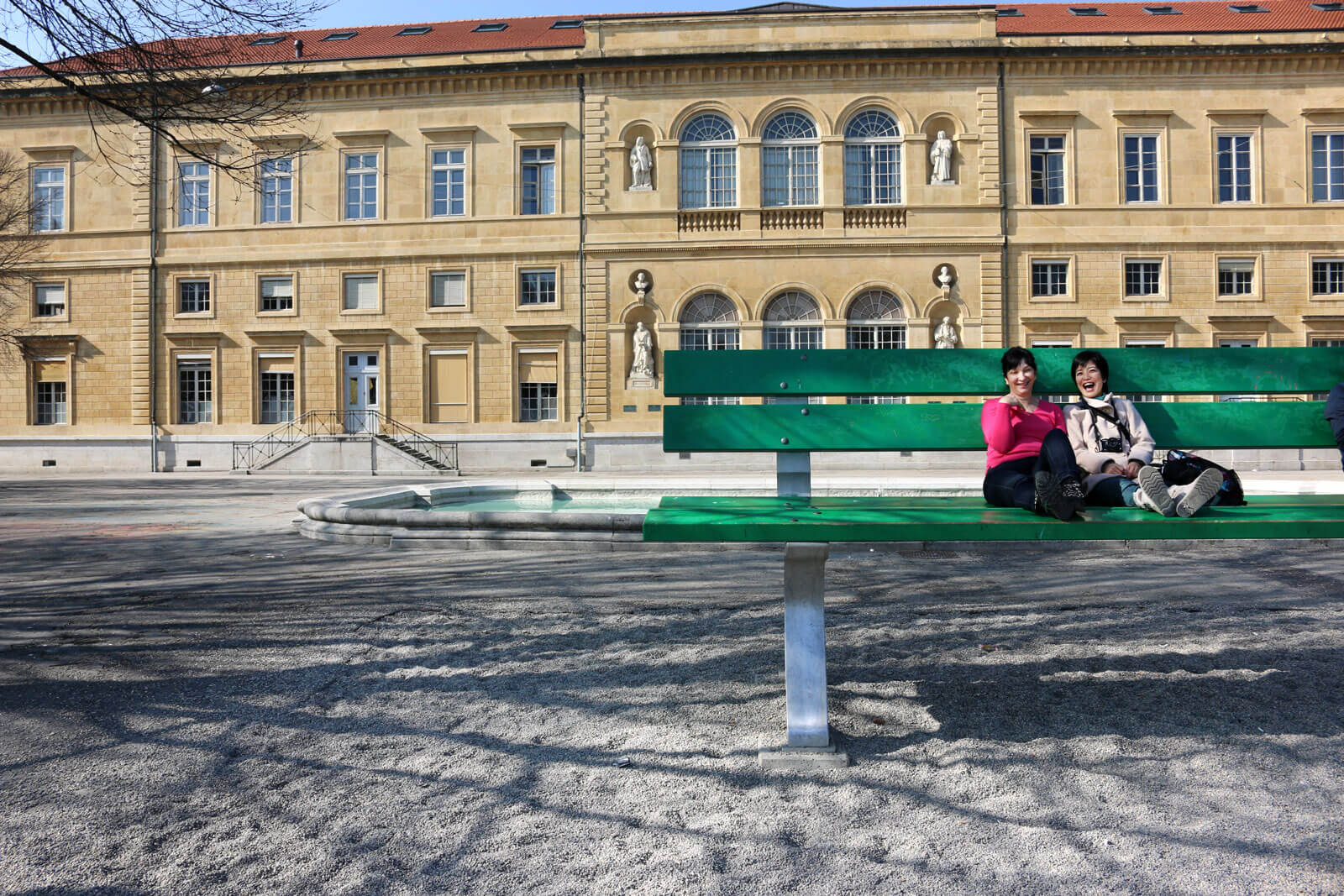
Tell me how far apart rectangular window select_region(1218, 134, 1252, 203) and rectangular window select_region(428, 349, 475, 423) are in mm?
24389

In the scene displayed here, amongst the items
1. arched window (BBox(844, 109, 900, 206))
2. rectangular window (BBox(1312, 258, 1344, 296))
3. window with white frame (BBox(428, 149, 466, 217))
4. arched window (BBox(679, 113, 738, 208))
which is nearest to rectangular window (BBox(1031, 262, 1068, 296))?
arched window (BBox(844, 109, 900, 206))

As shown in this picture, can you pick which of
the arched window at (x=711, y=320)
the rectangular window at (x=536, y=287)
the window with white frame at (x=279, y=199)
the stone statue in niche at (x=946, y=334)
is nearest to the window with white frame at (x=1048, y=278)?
the stone statue in niche at (x=946, y=334)

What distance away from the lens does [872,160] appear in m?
28.5

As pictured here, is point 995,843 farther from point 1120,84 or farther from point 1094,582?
point 1120,84

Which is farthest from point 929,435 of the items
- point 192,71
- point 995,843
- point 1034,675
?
point 192,71

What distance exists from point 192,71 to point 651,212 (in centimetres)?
2101

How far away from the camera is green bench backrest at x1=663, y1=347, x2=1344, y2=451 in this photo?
13.8 feet

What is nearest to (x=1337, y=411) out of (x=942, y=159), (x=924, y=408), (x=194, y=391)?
(x=924, y=408)

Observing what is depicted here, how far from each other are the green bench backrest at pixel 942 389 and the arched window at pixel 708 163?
25.3 m

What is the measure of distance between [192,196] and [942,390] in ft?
108

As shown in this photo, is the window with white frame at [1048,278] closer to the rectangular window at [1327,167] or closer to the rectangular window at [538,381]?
the rectangular window at [1327,167]

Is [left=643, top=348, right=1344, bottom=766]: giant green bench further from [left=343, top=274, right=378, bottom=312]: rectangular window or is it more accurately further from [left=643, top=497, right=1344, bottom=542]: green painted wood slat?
[left=343, top=274, right=378, bottom=312]: rectangular window

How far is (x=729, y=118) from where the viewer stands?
28734 millimetres

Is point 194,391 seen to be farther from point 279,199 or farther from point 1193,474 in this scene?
point 1193,474
